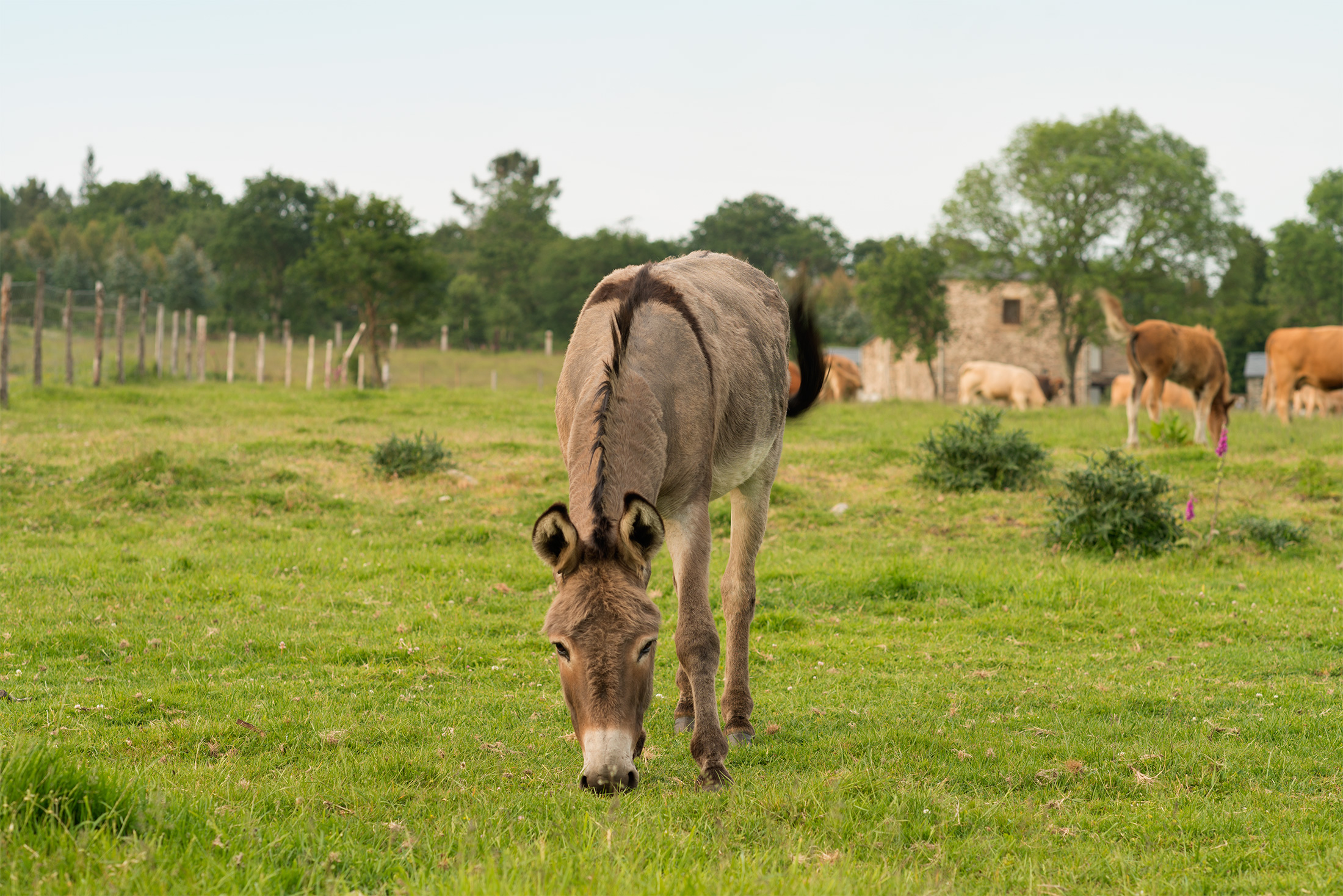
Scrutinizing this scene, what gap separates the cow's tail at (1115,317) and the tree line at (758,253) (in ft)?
18.8

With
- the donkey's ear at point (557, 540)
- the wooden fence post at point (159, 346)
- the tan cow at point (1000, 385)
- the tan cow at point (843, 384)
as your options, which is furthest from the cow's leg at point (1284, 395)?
the wooden fence post at point (159, 346)

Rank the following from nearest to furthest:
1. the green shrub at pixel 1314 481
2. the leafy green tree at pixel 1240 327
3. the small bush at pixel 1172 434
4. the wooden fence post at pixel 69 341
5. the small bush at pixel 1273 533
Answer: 1. the small bush at pixel 1273 533
2. the green shrub at pixel 1314 481
3. the small bush at pixel 1172 434
4. the wooden fence post at pixel 69 341
5. the leafy green tree at pixel 1240 327

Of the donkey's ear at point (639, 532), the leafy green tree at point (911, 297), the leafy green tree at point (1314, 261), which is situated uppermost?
the leafy green tree at point (1314, 261)

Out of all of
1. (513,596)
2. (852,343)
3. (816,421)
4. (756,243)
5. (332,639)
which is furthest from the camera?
(756,243)

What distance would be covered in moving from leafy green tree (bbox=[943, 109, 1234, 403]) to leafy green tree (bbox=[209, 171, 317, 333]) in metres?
47.7

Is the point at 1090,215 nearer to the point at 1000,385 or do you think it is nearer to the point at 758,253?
the point at 1000,385

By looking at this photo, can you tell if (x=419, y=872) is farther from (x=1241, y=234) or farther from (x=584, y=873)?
(x=1241, y=234)

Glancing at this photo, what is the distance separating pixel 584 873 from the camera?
2.80 meters

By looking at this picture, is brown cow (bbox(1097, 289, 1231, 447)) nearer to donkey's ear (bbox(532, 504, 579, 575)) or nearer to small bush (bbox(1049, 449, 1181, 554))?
small bush (bbox(1049, 449, 1181, 554))

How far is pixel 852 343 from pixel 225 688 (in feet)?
227

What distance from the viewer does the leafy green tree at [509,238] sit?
6919 centimetres

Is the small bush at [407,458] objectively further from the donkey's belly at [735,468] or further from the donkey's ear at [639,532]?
the donkey's ear at [639,532]

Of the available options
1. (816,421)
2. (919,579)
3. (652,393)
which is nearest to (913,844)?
(652,393)

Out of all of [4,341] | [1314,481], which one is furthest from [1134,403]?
[4,341]
